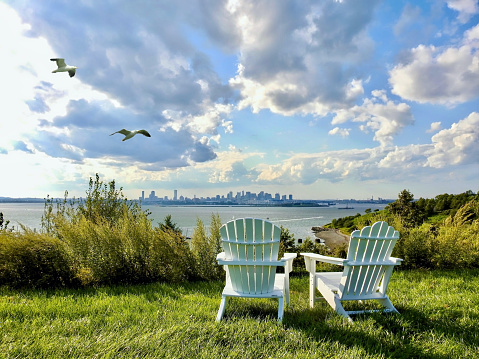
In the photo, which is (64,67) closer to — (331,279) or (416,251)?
(331,279)

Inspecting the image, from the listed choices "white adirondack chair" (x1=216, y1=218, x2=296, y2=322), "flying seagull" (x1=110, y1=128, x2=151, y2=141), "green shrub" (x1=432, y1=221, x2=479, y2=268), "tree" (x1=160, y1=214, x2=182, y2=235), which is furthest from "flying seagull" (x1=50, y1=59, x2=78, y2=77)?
"green shrub" (x1=432, y1=221, x2=479, y2=268)

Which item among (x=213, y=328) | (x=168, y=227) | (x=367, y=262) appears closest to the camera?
(x=213, y=328)

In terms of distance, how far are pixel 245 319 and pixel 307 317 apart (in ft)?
2.25

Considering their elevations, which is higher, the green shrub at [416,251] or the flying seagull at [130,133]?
the flying seagull at [130,133]

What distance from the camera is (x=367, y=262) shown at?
3180mm

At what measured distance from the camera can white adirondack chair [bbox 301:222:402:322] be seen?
315 cm

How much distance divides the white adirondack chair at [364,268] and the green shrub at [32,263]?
3.66 metres

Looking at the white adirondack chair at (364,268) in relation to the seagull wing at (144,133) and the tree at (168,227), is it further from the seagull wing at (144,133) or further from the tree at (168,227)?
the tree at (168,227)

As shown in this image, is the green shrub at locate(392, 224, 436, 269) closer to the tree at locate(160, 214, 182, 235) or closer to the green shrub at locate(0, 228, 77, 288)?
the tree at locate(160, 214, 182, 235)

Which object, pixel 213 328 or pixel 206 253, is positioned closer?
pixel 213 328

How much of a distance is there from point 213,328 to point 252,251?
894 mm

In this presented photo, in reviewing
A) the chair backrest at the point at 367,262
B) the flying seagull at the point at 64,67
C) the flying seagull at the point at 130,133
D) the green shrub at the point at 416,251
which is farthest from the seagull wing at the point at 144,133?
the green shrub at the point at 416,251

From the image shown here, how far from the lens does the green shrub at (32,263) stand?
13.9 ft

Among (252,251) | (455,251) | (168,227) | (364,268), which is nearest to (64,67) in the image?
(168,227)
